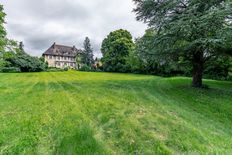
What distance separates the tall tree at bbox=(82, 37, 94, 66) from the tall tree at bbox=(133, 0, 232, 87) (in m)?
49.7

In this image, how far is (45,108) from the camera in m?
6.33

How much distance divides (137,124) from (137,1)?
370 inches

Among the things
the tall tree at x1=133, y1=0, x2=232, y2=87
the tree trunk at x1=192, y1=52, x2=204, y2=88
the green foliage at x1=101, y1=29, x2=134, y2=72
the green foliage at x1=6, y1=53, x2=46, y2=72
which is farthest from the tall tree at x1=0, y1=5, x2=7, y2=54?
the green foliage at x1=6, y1=53, x2=46, y2=72

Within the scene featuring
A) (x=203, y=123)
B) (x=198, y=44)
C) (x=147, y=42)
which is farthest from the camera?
(x=147, y=42)

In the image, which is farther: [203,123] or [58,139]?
[203,123]

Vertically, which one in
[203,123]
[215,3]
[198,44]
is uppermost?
[215,3]

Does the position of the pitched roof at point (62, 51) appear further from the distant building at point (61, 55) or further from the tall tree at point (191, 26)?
the tall tree at point (191, 26)

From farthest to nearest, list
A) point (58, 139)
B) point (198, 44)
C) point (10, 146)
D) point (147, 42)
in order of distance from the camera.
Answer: point (147, 42), point (198, 44), point (58, 139), point (10, 146)

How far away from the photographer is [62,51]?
65125mm

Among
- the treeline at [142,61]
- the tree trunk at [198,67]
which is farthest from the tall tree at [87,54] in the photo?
the tree trunk at [198,67]

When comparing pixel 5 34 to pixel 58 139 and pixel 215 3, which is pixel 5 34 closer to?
pixel 58 139

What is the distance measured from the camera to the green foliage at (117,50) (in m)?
37.8

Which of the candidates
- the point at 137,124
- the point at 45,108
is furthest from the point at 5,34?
the point at 137,124

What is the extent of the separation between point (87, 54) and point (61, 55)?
9.27 meters
